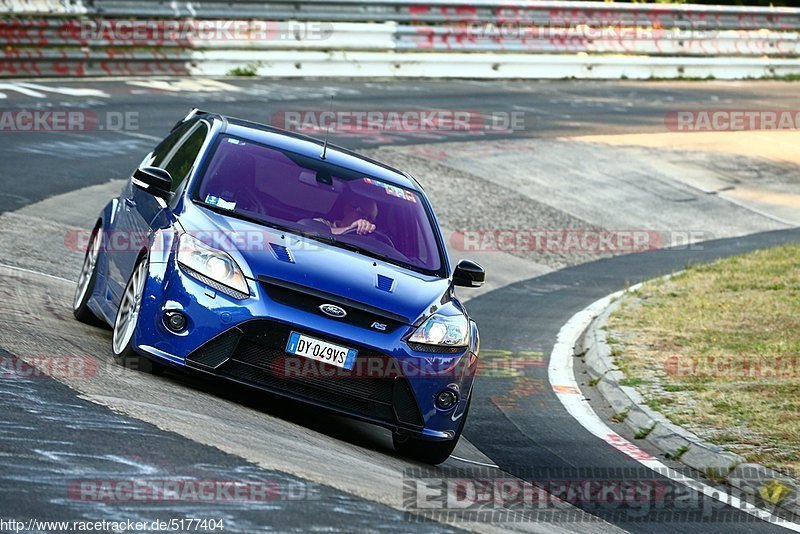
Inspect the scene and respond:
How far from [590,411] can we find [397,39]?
1780 cm

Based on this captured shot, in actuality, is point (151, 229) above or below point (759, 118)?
above

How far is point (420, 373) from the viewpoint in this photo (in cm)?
776

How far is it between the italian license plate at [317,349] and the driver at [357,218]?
4.20ft

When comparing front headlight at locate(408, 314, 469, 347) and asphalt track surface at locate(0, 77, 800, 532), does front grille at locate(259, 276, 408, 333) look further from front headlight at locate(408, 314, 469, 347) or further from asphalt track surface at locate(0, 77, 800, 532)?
asphalt track surface at locate(0, 77, 800, 532)

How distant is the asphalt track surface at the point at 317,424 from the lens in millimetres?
5883

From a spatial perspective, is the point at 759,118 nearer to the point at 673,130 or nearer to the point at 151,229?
the point at 673,130

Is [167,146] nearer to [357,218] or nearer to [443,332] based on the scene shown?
[357,218]

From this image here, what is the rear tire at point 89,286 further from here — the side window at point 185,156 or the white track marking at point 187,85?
the white track marking at point 187,85

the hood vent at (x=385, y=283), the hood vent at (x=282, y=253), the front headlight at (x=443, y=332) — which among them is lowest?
the front headlight at (x=443, y=332)

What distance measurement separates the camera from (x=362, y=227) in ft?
28.8

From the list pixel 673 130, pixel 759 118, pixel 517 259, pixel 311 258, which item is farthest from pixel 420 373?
pixel 759 118

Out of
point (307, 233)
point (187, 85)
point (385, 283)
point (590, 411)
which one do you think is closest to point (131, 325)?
point (307, 233)

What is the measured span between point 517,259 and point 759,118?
12.2m

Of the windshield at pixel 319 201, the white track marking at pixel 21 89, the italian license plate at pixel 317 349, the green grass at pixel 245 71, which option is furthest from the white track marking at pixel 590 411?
the green grass at pixel 245 71
